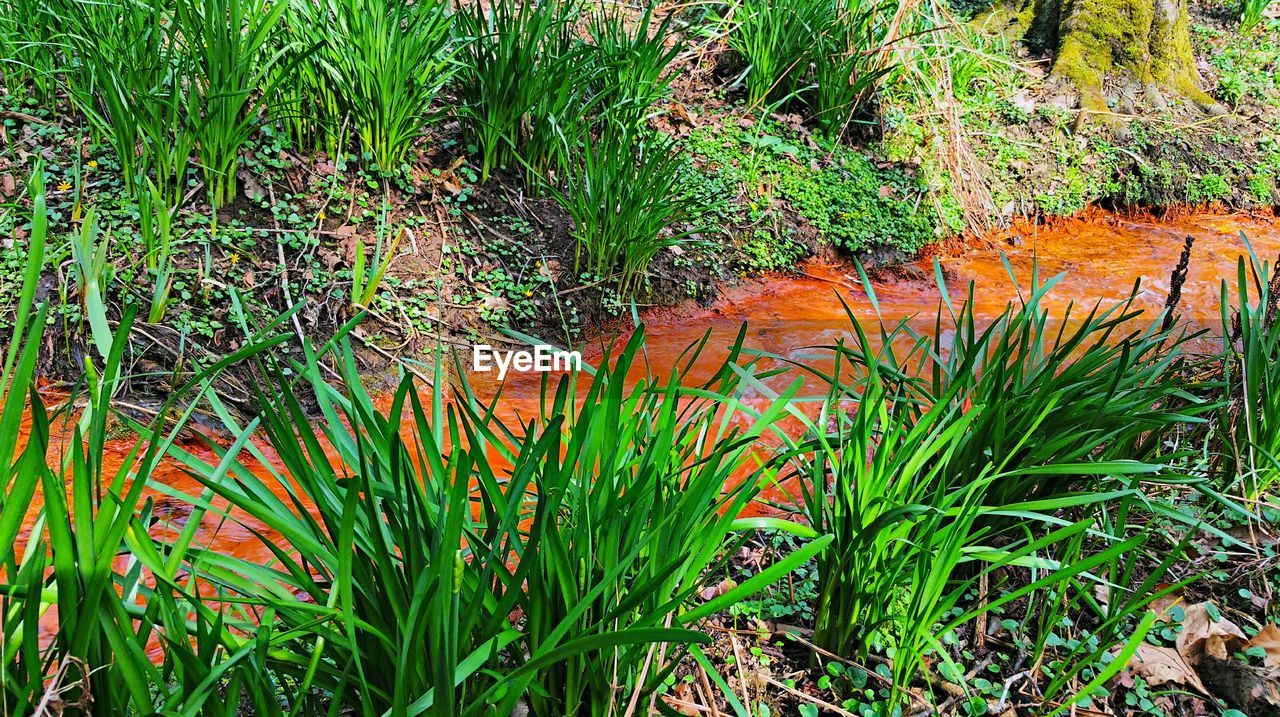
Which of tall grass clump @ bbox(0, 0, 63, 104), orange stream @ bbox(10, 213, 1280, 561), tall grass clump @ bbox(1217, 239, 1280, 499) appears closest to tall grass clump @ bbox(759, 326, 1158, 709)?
tall grass clump @ bbox(1217, 239, 1280, 499)

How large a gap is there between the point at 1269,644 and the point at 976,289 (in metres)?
3.16

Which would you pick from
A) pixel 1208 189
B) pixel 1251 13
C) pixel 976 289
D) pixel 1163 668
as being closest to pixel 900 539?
pixel 1163 668

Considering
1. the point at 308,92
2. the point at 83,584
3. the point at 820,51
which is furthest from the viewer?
the point at 820,51

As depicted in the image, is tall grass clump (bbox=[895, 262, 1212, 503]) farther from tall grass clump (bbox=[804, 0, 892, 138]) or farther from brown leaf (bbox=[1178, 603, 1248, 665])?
tall grass clump (bbox=[804, 0, 892, 138])

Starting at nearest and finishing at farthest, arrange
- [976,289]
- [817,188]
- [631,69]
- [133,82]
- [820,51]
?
1. [133,82]
2. [631,69]
3. [976,289]
4. [817,188]
5. [820,51]

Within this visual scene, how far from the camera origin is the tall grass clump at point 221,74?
310 centimetres

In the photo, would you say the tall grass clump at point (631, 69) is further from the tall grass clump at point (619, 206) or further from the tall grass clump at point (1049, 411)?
the tall grass clump at point (1049, 411)

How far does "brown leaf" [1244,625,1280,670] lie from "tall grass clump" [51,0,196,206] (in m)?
3.35

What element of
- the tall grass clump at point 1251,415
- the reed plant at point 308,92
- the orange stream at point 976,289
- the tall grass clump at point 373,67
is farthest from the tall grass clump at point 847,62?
the tall grass clump at point 1251,415

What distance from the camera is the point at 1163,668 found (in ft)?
5.44

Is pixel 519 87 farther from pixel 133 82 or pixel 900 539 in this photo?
pixel 900 539

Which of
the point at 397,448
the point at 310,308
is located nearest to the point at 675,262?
the point at 310,308

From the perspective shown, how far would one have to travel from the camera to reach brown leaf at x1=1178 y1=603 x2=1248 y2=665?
170 cm

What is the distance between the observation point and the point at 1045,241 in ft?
18.0
